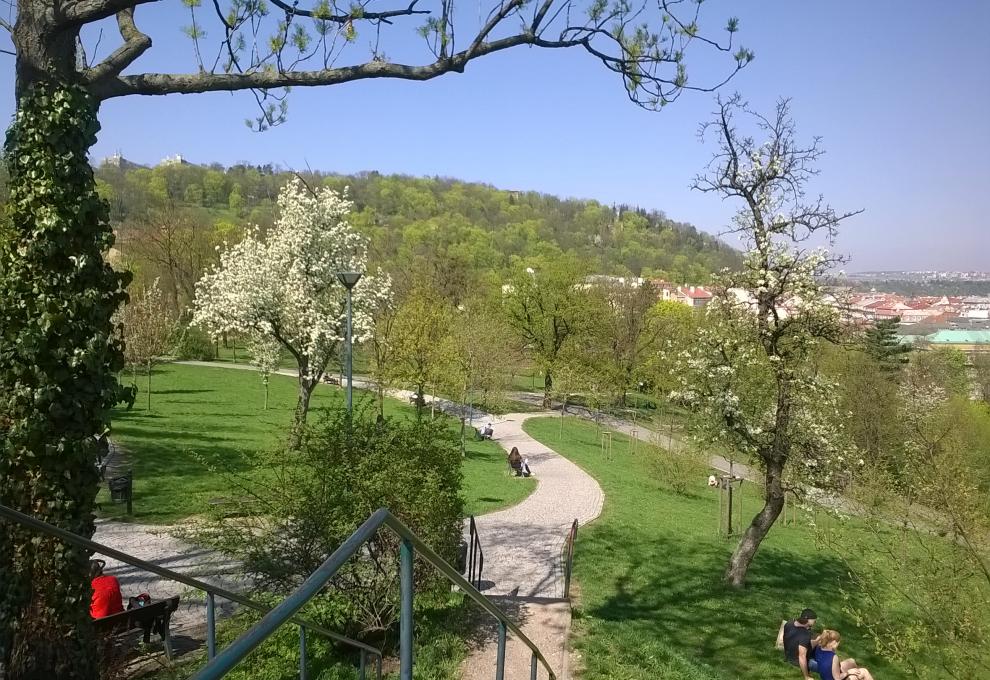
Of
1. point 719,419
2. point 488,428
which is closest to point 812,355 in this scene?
point 719,419

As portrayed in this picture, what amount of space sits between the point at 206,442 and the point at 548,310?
23.7 m

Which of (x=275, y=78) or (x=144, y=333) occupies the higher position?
(x=275, y=78)

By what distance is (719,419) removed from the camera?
11.7 meters

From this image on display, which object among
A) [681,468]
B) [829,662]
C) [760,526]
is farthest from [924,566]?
[681,468]

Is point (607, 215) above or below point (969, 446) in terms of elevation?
above

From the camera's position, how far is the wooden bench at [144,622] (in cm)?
670

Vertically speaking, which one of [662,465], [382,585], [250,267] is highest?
[250,267]

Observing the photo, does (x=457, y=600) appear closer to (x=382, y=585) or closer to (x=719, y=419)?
(x=382, y=585)

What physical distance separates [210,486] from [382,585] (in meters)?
8.79

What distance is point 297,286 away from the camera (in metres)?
19.1

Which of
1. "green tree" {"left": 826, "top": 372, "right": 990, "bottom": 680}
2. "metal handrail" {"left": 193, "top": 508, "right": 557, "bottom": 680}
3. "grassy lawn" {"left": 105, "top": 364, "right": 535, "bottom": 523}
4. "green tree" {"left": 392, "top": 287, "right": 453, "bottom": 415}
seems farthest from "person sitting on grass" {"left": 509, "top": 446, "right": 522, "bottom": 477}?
"metal handrail" {"left": 193, "top": 508, "right": 557, "bottom": 680}

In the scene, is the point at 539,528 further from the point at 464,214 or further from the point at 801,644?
the point at 464,214

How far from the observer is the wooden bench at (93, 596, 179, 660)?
6.70 m

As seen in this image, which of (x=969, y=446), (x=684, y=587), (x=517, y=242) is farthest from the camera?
(x=517, y=242)
